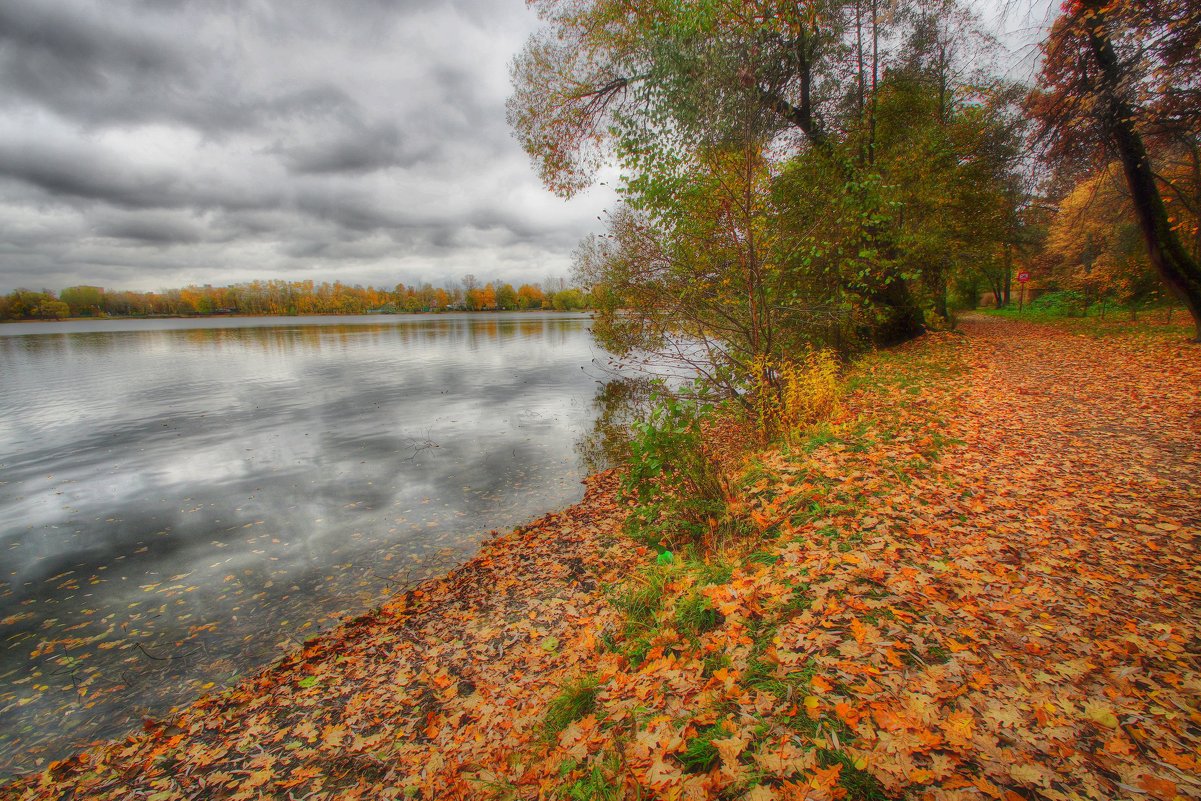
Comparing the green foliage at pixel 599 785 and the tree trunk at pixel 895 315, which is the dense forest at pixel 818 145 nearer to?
the tree trunk at pixel 895 315

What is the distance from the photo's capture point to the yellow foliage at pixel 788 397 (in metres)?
9.12

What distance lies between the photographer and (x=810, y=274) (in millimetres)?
12242

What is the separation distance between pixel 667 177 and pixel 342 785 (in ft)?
30.2

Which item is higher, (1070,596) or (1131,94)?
(1131,94)

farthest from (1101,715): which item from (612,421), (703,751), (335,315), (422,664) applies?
(335,315)

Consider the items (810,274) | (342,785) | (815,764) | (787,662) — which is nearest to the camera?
(815,764)

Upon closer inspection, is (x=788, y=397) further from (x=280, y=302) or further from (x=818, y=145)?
(x=280, y=302)

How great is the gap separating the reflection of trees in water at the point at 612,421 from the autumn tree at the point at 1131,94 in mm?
10033

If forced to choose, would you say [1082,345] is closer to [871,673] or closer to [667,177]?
[667,177]

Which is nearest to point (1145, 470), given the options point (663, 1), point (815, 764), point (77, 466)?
point (815, 764)

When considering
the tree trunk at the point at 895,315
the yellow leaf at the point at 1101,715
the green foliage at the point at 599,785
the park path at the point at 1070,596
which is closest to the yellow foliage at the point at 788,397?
the park path at the point at 1070,596

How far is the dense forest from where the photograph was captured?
8172mm

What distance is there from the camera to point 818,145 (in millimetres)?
12773

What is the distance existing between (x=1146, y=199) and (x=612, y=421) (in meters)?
15.4
